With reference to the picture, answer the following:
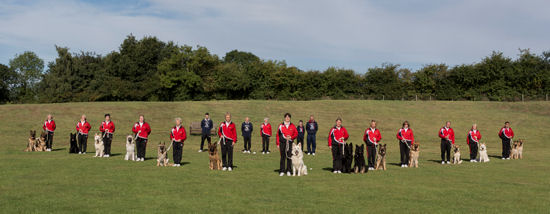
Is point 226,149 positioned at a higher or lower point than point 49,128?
lower

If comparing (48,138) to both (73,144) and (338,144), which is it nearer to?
(73,144)

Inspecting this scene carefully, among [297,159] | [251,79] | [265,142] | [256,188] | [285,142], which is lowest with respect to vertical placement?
[256,188]

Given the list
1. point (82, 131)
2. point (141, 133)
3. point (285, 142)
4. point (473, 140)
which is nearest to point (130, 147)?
point (141, 133)

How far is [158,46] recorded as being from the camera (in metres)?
78.4

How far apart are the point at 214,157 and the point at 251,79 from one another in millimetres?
55202

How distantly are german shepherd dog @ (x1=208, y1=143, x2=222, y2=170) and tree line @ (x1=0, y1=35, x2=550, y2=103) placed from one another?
5149 centimetres

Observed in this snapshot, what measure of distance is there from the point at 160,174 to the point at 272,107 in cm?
3702

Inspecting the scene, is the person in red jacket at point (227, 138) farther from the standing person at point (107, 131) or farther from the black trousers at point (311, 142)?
the black trousers at point (311, 142)

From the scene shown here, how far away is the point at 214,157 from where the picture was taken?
598 inches

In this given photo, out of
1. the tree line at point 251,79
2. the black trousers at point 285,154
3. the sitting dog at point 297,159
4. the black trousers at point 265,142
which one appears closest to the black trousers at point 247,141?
the black trousers at point 265,142

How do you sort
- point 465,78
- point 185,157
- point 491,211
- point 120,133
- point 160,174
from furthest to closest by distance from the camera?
point 465,78
point 120,133
point 185,157
point 160,174
point 491,211

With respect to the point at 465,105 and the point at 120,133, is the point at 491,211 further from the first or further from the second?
the point at 465,105

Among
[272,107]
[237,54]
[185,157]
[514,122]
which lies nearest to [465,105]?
[514,122]

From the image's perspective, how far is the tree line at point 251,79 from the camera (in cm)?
6294
